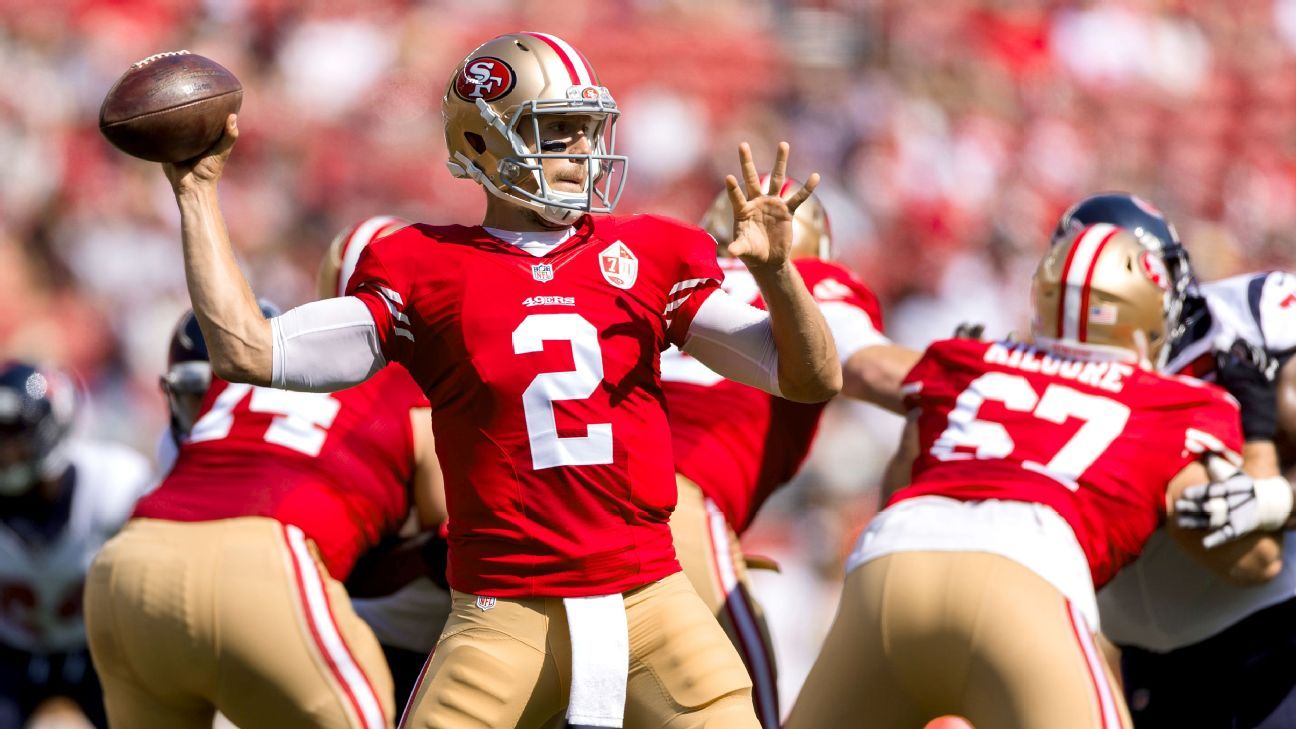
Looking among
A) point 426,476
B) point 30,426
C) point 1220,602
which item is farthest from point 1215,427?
point 30,426

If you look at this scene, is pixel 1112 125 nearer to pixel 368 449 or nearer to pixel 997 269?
pixel 997 269

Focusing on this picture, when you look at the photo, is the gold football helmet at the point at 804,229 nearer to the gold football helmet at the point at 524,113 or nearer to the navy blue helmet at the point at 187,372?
the navy blue helmet at the point at 187,372

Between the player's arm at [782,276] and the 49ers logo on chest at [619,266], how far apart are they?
249 mm

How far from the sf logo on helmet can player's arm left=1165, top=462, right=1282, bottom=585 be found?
1837mm

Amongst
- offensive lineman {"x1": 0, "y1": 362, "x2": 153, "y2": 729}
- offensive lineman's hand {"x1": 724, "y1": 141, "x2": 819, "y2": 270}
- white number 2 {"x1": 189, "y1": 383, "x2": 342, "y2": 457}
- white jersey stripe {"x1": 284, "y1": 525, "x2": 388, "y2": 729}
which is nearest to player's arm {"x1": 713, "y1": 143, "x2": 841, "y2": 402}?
offensive lineman's hand {"x1": 724, "y1": 141, "x2": 819, "y2": 270}

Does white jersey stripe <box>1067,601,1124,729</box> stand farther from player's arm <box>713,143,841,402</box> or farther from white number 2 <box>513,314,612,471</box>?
white number 2 <box>513,314,612,471</box>

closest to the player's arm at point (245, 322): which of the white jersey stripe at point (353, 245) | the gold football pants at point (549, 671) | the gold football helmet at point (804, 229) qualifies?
the gold football pants at point (549, 671)

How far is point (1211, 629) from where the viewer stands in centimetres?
438

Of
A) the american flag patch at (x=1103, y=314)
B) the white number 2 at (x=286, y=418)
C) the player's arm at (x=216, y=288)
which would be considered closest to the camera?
the player's arm at (x=216, y=288)

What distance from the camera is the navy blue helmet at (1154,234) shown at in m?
4.51

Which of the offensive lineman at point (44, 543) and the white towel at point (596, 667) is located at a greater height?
the white towel at point (596, 667)

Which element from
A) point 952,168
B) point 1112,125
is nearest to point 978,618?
point 952,168

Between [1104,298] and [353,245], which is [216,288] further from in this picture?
[1104,298]

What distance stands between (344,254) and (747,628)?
1513 mm
